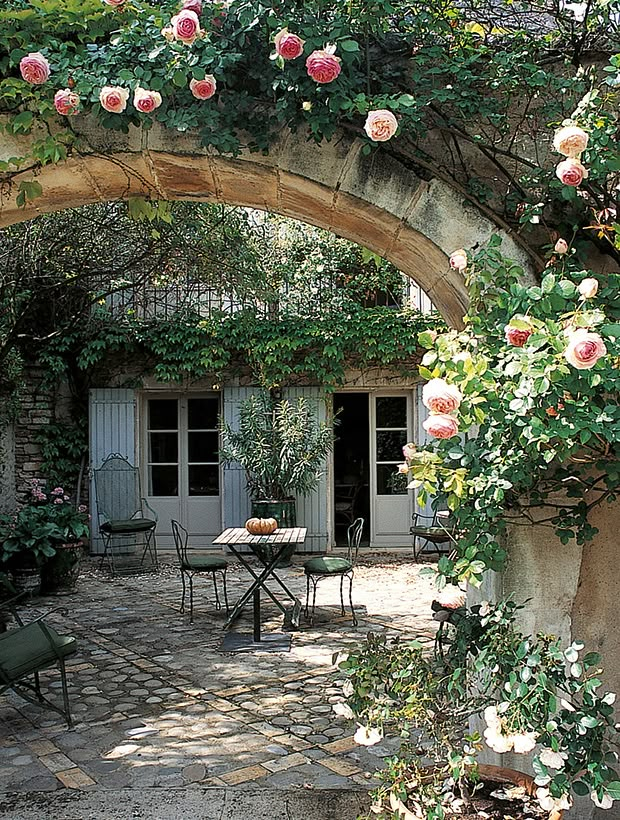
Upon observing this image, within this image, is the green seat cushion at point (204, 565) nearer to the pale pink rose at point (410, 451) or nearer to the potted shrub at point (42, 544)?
the potted shrub at point (42, 544)

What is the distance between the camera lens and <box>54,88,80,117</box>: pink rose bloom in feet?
8.92

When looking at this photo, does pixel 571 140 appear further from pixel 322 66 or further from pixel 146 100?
pixel 146 100

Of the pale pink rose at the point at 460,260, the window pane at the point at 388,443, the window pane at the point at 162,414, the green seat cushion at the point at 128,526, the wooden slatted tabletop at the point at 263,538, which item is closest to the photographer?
the pale pink rose at the point at 460,260

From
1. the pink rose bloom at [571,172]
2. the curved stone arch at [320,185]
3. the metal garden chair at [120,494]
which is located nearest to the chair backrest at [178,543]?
the metal garden chair at [120,494]

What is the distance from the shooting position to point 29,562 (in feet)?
25.3

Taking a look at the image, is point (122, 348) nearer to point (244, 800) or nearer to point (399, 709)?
point (244, 800)

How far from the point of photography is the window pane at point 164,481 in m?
10.7

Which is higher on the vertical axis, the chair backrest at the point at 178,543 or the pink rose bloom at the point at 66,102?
the pink rose bloom at the point at 66,102

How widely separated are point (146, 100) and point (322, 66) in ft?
1.83

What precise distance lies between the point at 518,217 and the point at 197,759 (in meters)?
2.74

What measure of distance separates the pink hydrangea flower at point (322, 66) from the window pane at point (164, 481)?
8506mm

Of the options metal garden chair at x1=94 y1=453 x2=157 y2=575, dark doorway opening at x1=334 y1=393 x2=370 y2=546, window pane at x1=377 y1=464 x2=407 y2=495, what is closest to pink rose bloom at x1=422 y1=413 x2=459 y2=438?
metal garden chair at x1=94 y1=453 x2=157 y2=575

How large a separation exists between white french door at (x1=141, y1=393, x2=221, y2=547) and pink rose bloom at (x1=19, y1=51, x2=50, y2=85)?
8.01 meters

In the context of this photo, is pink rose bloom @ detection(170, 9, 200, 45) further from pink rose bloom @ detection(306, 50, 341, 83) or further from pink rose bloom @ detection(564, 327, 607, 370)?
pink rose bloom @ detection(564, 327, 607, 370)
